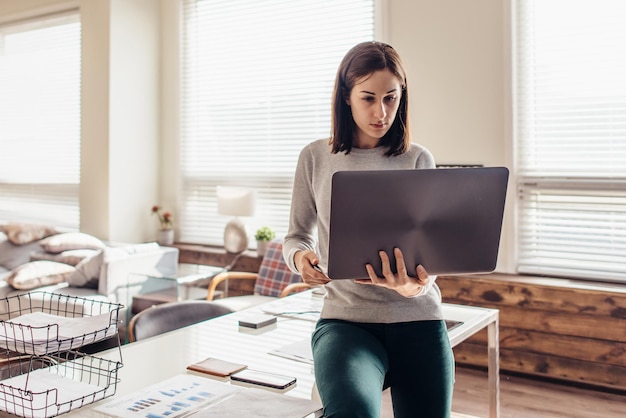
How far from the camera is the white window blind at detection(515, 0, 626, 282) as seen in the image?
3.43m

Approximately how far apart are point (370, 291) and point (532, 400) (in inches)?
84.4

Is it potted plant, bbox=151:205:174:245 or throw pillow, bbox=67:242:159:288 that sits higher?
potted plant, bbox=151:205:174:245

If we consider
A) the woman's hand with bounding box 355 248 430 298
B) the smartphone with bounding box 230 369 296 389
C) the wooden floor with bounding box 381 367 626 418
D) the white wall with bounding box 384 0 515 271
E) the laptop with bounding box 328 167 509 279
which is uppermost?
the white wall with bounding box 384 0 515 271

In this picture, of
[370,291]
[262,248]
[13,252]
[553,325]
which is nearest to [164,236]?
[262,248]

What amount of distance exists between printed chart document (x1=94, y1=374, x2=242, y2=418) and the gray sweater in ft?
1.17

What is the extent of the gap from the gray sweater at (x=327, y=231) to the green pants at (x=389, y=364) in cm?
3

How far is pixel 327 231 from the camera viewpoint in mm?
1559

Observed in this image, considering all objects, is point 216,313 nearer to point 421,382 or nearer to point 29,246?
point 421,382

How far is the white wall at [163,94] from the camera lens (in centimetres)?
377

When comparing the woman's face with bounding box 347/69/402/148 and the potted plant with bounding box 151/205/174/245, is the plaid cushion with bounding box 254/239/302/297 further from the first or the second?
the woman's face with bounding box 347/69/402/148

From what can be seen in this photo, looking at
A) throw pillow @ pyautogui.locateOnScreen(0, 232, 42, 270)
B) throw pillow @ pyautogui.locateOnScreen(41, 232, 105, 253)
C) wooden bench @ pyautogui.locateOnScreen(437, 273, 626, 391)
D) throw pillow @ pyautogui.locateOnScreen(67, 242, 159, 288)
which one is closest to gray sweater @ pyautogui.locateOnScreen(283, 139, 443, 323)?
wooden bench @ pyautogui.locateOnScreen(437, 273, 626, 391)

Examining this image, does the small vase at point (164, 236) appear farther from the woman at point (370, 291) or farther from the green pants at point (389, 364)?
the green pants at point (389, 364)

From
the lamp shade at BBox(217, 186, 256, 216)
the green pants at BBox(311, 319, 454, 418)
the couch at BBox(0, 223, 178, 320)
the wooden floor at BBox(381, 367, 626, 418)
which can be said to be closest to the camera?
the green pants at BBox(311, 319, 454, 418)

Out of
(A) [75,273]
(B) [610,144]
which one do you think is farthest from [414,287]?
(A) [75,273]
